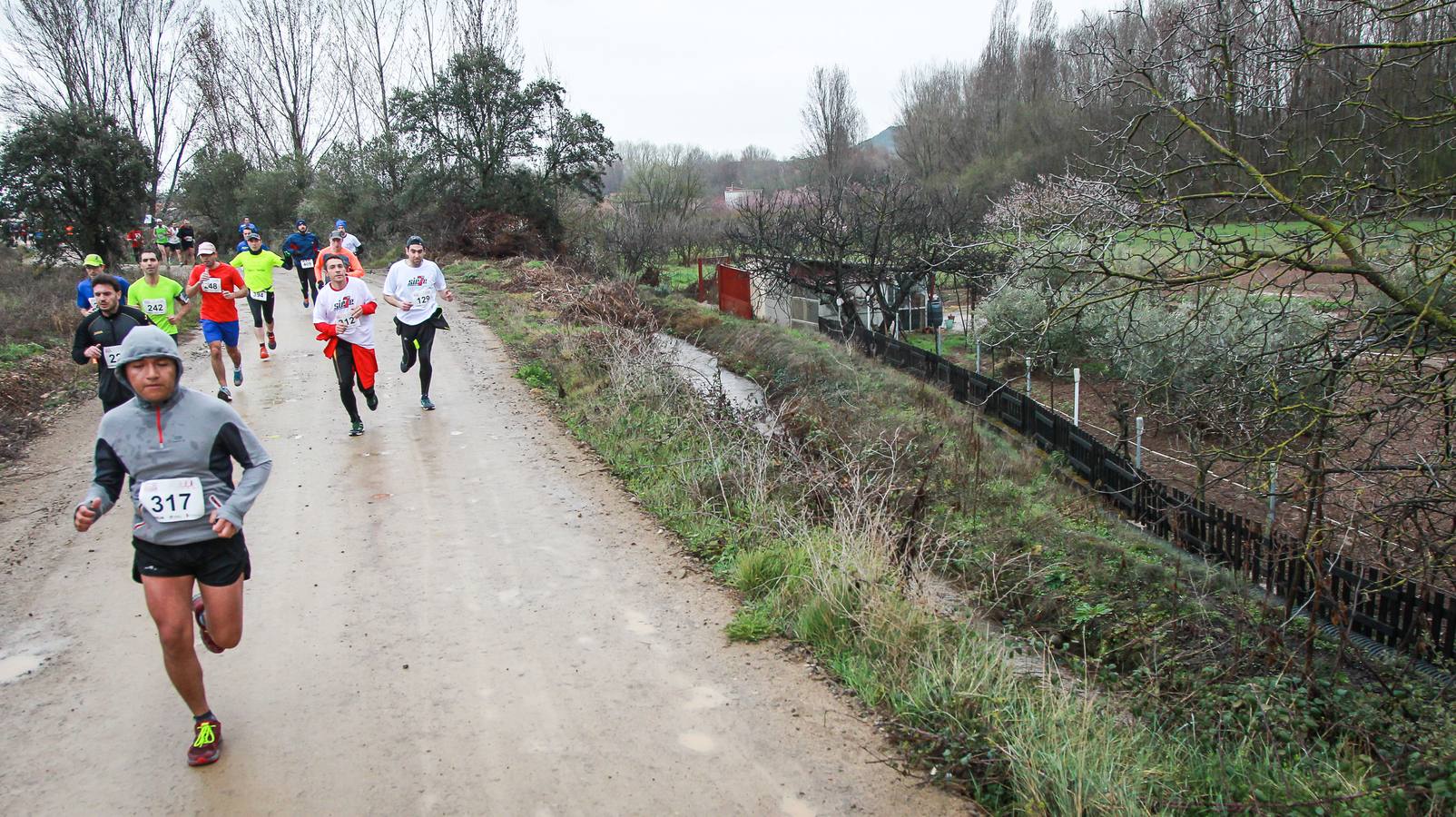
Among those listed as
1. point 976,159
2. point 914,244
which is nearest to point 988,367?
point 914,244

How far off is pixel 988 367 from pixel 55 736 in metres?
24.6

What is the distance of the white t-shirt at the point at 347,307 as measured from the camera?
9211mm

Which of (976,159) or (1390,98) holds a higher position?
(976,159)

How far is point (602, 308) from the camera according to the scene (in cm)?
1656

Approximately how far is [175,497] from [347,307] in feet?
18.5

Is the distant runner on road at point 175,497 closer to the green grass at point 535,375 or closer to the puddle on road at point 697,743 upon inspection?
the puddle on road at point 697,743

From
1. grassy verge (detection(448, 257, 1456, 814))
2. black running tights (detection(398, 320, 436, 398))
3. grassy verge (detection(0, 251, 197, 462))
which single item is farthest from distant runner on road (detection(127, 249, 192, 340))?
grassy verge (detection(448, 257, 1456, 814))

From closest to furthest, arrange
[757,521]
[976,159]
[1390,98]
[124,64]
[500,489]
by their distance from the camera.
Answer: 1. [757,521]
2. [500,489]
3. [1390,98]
4. [124,64]
5. [976,159]

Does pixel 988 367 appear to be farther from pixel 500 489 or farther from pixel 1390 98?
pixel 500 489

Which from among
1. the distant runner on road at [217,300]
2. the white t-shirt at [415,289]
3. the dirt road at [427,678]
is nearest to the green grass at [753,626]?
the dirt road at [427,678]

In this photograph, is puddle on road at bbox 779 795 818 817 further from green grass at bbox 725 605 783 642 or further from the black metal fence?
the black metal fence

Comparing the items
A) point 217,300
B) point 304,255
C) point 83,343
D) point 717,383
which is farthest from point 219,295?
point 304,255

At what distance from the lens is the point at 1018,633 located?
6.57 meters

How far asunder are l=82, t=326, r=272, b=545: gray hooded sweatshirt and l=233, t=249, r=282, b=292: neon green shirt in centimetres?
1038
